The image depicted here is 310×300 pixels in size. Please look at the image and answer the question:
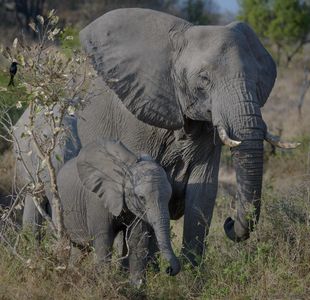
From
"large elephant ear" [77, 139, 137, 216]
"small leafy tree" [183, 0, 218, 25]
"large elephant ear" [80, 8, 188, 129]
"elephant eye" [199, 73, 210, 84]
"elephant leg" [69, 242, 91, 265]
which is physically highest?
"elephant eye" [199, 73, 210, 84]

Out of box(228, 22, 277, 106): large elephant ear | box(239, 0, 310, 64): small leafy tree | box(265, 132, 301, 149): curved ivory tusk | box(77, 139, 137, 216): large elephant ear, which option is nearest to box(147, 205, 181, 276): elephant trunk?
box(77, 139, 137, 216): large elephant ear

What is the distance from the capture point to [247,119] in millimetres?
5715

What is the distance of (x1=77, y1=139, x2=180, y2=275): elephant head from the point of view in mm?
5691

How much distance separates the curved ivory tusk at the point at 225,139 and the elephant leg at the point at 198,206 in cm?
74

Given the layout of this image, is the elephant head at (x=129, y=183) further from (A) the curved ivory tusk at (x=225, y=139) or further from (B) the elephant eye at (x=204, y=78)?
(B) the elephant eye at (x=204, y=78)

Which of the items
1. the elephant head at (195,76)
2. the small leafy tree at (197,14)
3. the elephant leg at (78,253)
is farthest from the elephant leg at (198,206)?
the small leafy tree at (197,14)

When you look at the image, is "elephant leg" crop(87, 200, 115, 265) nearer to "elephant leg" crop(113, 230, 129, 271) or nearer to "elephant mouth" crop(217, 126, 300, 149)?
"elephant leg" crop(113, 230, 129, 271)

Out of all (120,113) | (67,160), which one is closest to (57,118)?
(120,113)

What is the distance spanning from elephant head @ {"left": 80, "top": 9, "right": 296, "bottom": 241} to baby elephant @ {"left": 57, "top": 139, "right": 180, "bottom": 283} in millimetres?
376

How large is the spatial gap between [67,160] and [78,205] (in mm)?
844

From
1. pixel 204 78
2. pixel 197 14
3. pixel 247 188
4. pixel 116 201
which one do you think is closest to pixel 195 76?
pixel 204 78

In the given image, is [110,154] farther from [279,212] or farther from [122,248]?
[279,212]

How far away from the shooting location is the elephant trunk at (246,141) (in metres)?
5.72

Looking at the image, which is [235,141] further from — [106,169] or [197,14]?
[197,14]
